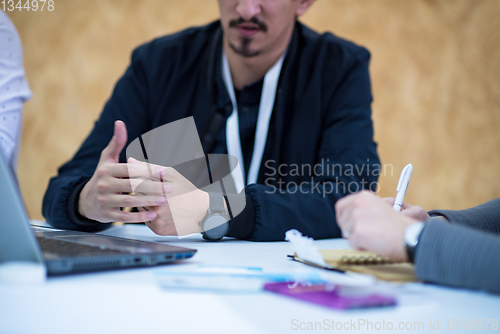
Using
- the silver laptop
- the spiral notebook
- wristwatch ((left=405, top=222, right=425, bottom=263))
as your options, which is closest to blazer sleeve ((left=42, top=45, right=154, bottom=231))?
the silver laptop

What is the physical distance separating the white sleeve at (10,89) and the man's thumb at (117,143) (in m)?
0.31

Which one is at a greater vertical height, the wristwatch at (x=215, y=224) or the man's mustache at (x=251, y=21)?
the man's mustache at (x=251, y=21)

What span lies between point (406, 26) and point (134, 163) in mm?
3108

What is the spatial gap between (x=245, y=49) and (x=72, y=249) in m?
0.89

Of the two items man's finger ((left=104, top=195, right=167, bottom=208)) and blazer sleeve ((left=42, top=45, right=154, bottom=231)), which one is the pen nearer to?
man's finger ((left=104, top=195, right=167, bottom=208))

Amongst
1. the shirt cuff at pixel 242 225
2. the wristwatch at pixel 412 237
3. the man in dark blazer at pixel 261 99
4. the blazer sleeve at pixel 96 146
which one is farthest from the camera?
the man in dark blazer at pixel 261 99

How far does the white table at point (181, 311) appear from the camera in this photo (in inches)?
12.5

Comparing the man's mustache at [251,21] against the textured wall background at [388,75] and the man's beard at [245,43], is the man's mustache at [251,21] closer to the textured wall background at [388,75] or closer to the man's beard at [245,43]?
the man's beard at [245,43]

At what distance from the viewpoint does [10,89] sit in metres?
1.02

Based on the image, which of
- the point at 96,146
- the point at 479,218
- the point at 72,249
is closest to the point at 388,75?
the point at 96,146

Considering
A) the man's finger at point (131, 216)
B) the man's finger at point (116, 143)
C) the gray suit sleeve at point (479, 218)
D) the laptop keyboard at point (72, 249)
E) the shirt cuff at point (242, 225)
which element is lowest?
the shirt cuff at point (242, 225)

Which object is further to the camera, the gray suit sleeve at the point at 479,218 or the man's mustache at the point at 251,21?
the man's mustache at the point at 251,21

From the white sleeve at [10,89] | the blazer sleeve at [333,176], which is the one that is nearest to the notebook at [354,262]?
the blazer sleeve at [333,176]

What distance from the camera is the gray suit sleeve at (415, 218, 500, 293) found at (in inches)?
15.3
